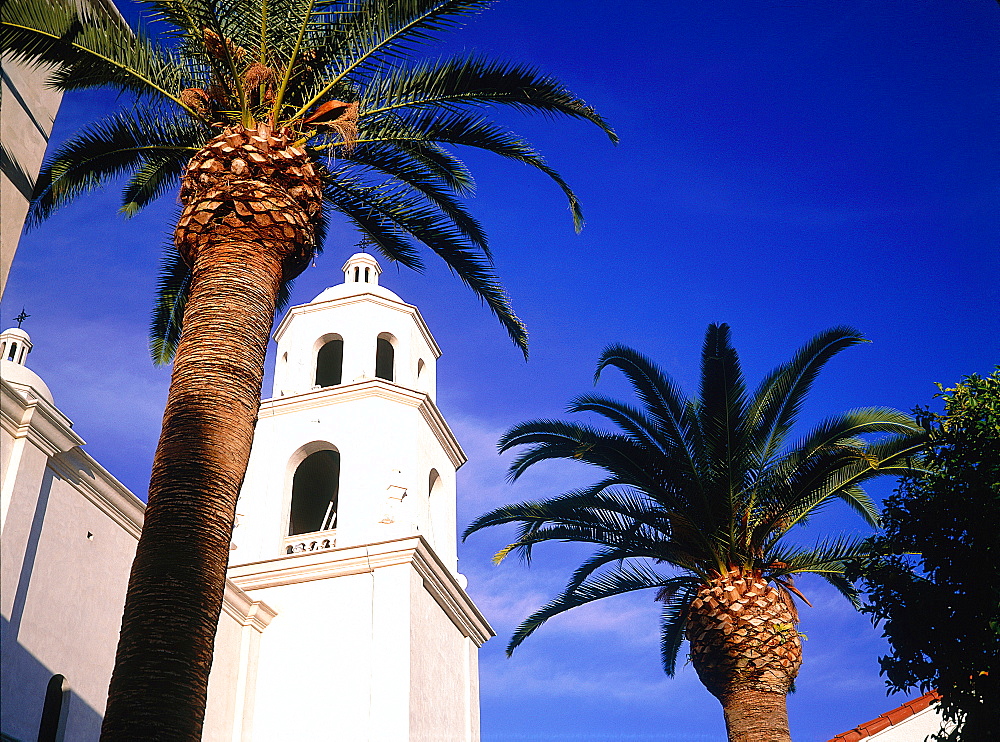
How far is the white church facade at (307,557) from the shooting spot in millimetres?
14227

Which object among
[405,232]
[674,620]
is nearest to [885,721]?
[674,620]

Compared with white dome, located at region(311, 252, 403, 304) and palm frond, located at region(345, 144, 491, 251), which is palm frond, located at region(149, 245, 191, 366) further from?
white dome, located at region(311, 252, 403, 304)

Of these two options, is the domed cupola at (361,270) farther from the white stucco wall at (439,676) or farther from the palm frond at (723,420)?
the palm frond at (723,420)

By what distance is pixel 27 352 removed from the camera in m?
18.8

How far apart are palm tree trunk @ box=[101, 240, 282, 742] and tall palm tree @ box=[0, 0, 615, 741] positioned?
14 millimetres

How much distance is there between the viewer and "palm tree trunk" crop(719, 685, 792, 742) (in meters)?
14.4

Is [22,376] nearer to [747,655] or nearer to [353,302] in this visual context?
[353,302]

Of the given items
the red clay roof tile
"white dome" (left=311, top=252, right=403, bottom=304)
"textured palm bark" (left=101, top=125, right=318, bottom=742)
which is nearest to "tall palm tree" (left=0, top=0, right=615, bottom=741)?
"textured palm bark" (left=101, top=125, right=318, bottom=742)

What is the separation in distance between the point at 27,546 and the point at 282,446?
852 cm

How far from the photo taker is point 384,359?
981 inches

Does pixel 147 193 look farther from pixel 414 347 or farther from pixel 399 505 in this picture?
pixel 414 347

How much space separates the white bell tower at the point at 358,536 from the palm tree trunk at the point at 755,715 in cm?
570

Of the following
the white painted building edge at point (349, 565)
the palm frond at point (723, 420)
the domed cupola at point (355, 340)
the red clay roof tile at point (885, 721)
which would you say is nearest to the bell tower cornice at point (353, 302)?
the domed cupola at point (355, 340)

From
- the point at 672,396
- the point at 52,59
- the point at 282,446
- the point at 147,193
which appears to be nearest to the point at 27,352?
the point at 282,446
